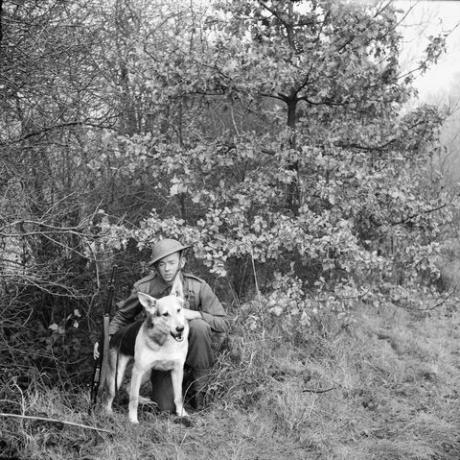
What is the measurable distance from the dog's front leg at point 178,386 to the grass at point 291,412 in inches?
4.0

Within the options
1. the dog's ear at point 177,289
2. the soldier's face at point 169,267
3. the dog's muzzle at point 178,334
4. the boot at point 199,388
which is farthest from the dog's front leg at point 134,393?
the soldier's face at point 169,267

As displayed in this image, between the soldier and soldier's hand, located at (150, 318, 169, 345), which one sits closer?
soldier's hand, located at (150, 318, 169, 345)

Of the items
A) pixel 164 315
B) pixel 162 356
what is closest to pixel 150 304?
pixel 164 315

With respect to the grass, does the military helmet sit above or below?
above

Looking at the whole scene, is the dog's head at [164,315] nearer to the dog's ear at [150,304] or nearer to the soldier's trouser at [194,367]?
the dog's ear at [150,304]

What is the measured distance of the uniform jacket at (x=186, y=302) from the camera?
505cm

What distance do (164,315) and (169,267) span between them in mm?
514

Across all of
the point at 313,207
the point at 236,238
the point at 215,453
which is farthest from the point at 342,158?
the point at 215,453

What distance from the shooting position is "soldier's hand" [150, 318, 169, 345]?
4.52 m

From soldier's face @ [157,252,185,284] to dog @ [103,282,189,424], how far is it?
0.15m

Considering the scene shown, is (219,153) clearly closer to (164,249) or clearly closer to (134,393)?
(164,249)

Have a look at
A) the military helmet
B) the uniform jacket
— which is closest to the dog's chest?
the uniform jacket

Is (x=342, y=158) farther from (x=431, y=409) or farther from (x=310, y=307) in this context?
(x=431, y=409)

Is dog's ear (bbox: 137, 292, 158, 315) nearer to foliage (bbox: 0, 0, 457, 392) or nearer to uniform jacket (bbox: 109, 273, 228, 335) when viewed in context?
uniform jacket (bbox: 109, 273, 228, 335)
